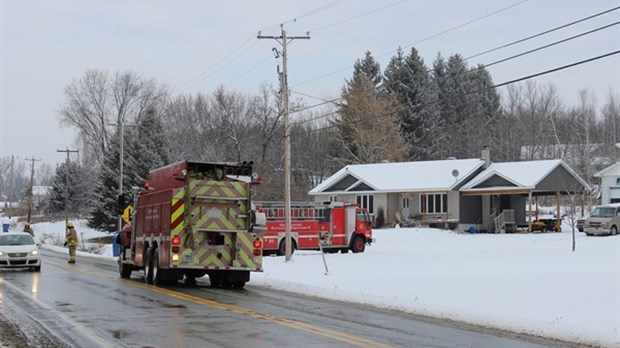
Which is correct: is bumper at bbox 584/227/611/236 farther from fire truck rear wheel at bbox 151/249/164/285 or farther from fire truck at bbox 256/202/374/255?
fire truck rear wheel at bbox 151/249/164/285

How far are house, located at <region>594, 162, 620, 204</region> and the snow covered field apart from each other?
22.6 meters

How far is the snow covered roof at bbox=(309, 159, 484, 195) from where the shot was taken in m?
55.3

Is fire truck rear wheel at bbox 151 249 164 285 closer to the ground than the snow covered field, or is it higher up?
higher up

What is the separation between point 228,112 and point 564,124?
41.0 m

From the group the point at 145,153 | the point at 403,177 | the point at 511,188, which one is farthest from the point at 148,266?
the point at 145,153

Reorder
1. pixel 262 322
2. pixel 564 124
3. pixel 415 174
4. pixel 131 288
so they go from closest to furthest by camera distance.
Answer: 1. pixel 262 322
2. pixel 131 288
3. pixel 415 174
4. pixel 564 124

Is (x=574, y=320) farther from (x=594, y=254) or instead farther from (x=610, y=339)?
(x=594, y=254)

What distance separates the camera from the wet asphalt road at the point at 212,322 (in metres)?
10.9

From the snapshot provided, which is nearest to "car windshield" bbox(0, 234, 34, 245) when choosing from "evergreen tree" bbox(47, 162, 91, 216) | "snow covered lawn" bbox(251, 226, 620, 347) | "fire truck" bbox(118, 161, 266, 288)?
"fire truck" bbox(118, 161, 266, 288)

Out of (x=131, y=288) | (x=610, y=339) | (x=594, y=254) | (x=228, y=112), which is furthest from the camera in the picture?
(x=228, y=112)

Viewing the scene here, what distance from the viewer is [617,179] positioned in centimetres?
5809

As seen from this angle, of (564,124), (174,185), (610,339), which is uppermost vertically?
(564,124)

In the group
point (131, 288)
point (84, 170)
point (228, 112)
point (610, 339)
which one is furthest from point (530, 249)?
point (84, 170)

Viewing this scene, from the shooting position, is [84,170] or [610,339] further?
[84,170]
